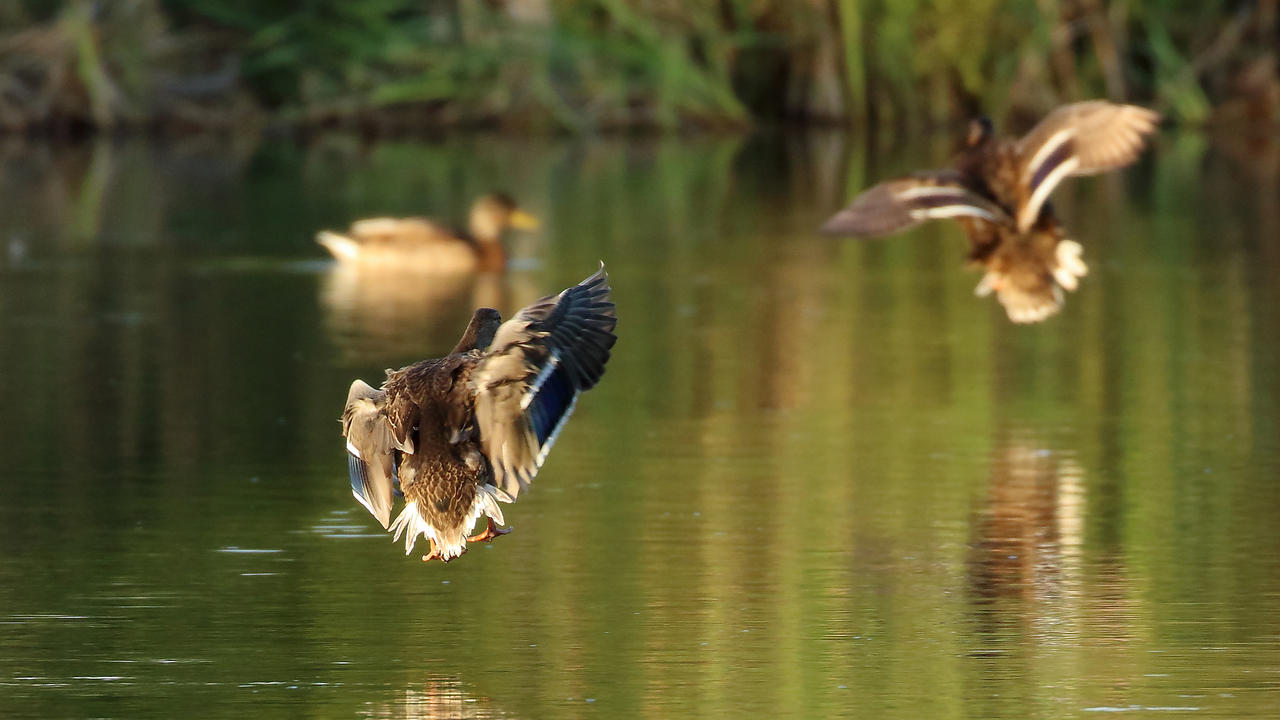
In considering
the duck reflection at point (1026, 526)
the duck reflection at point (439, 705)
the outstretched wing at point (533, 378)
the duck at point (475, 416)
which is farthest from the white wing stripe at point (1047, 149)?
the duck reflection at point (439, 705)

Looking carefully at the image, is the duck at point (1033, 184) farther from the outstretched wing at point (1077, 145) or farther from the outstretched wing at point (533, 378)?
the outstretched wing at point (533, 378)

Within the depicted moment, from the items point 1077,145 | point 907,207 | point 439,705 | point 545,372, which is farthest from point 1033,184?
point 439,705

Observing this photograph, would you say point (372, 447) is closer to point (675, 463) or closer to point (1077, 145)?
point (675, 463)

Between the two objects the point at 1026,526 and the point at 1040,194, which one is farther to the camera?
the point at 1040,194

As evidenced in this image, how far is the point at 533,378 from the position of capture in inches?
283

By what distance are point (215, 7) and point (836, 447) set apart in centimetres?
2427

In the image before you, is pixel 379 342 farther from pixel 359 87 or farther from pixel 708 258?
pixel 359 87

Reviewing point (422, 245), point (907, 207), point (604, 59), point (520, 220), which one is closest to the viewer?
point (907, 207)

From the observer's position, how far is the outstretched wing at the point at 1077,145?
10.1m

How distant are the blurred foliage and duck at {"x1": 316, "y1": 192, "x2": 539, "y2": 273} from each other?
15067 millimetres

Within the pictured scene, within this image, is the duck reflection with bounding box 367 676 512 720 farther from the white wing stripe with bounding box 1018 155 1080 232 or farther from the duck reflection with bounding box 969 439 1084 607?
the white wing stripe with bounding box 1018 155 1080 232

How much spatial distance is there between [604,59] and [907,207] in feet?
81.6

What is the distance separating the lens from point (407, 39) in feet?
111

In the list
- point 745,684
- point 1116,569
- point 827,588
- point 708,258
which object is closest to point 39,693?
point 745,684
